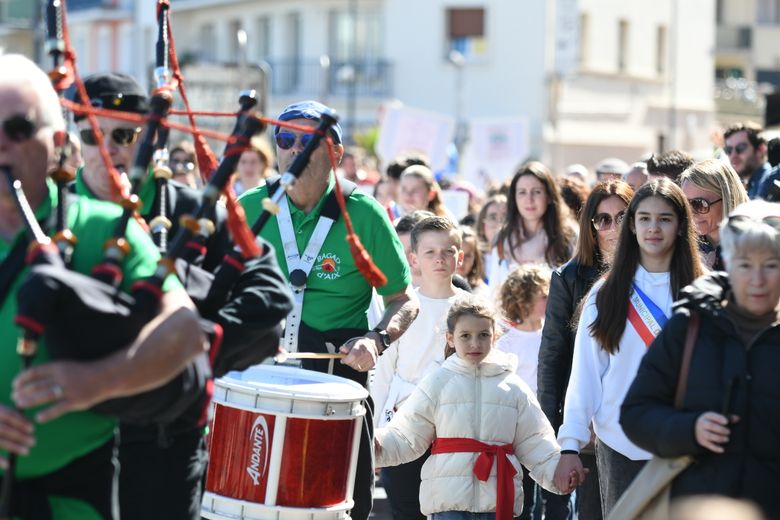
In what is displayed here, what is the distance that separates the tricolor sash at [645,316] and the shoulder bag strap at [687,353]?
1.27 meters

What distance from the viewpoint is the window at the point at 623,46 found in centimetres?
4400

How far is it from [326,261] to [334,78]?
3808 cm

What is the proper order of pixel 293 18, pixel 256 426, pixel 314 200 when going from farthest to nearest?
1. pixel 293 18
2. pixel 314 200
3. pixel 256 426

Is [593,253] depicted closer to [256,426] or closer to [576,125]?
[256,426]

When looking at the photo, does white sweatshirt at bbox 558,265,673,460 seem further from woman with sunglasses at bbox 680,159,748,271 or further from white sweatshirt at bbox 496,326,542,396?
white sweatshirt at bbox 496,326,542,396

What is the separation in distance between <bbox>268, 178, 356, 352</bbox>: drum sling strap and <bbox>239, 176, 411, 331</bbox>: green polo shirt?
26 mm

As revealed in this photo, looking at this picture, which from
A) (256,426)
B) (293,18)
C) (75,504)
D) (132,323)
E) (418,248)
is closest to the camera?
(132,323)

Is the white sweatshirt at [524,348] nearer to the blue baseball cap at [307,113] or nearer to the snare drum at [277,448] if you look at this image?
the blue baseball cap at [307,113]

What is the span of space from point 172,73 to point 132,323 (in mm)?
1418

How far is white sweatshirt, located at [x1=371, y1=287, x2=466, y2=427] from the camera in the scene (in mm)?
7977

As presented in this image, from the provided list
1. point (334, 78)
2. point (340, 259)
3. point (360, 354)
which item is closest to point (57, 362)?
point (360, 354)

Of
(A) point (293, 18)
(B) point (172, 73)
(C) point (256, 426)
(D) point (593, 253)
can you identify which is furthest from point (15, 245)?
(A) point (293, 18)

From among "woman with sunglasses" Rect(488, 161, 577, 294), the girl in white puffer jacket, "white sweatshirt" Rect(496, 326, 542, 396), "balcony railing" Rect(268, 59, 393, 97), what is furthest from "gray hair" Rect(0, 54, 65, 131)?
"balcony railing" Rect(268, 59, 393, 97)

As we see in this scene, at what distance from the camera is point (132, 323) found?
3.67 meters
